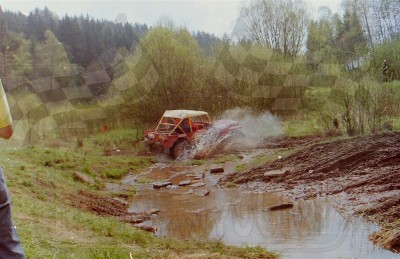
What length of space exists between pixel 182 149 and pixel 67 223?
40.4ft

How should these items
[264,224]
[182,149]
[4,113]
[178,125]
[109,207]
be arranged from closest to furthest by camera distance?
1. [4,113]
2. [264,224]
3. [109,207]
4. [182,149]
5. [178,125]

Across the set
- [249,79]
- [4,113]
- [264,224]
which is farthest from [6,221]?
[249,79]

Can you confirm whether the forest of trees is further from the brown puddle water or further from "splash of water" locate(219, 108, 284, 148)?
the brown puddle water

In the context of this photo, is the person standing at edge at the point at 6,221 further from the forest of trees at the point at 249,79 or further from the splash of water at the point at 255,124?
the splash of water at the point at 255,124

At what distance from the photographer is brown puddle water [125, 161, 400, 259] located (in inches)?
300

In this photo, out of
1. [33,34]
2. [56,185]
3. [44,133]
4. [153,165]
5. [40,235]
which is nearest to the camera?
[40,235]

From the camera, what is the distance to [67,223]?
808 centimetres

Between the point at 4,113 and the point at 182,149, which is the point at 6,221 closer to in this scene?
the point at 4,113

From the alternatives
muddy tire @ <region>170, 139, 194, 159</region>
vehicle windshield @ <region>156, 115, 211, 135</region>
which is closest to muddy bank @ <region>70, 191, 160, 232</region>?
muddy tire @ <region>170, 139, 194, 159</region>

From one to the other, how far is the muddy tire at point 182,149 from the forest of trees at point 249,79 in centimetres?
605

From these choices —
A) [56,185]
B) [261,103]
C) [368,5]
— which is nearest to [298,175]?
[56,185]

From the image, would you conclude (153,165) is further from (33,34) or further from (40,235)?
(33,34)

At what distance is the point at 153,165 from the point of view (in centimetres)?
1991

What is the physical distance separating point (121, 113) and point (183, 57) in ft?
17.1
